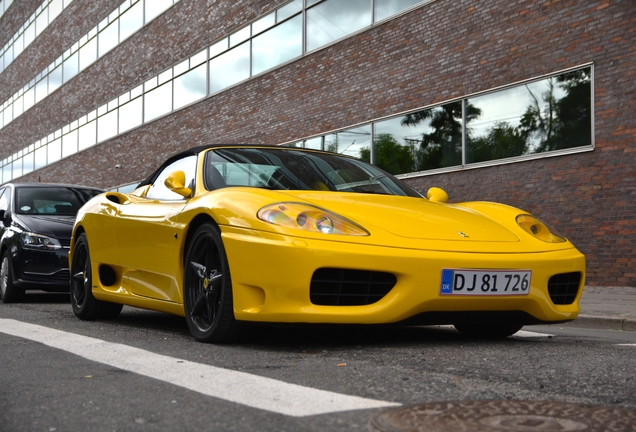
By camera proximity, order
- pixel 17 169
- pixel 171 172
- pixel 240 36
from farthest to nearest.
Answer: pixel 17 169 < pixel 240 36 < pixel 171 172

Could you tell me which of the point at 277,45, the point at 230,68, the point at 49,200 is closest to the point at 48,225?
the point at 49,200

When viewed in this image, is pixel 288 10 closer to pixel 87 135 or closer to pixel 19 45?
pixel 87 135

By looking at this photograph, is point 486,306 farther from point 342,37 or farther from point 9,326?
point 342,37

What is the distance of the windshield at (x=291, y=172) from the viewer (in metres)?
4.90

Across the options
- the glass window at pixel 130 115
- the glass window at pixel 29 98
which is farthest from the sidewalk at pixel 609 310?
the glass window at pixel 29 98

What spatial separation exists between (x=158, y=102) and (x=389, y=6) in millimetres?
11941

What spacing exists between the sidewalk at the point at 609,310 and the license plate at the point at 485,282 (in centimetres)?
312

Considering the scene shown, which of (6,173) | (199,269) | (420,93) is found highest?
(6,173)

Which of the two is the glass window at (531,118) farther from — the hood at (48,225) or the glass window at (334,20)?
the hood at (48,225)

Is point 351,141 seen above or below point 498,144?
above

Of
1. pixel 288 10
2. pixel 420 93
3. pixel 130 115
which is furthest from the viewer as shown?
pixel 130 115

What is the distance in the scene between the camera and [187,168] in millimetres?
5395

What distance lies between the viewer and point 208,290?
4379 millimetres

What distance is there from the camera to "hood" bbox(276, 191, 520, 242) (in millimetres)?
4211
